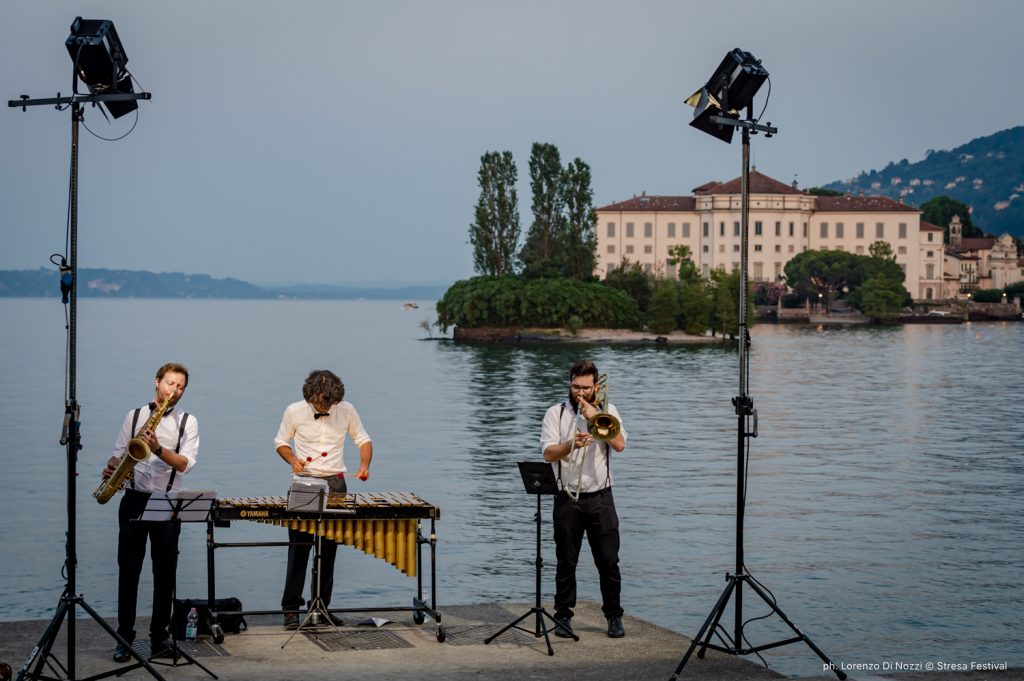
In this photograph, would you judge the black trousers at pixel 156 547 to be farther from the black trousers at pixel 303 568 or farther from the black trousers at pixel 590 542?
the black trousers at pixel 590 542

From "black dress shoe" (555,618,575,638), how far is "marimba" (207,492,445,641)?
2.53 feet

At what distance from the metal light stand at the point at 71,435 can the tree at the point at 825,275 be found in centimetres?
14336

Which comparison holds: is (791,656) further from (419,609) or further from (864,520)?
(864,520)

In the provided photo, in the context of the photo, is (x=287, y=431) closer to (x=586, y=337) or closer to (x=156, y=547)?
(x=156, y=547)

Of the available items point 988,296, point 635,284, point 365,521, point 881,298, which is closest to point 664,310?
point 635,284

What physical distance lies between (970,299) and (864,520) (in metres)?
163

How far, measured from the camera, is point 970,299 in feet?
570

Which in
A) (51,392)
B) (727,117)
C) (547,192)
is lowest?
(51,392)

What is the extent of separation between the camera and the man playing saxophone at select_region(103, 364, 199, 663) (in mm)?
8281

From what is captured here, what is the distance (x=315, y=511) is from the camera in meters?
8.96

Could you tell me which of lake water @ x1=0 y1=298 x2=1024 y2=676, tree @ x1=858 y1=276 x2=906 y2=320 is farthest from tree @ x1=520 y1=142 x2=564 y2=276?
tree @ x1=858 y1=276 x2=906 y2=320

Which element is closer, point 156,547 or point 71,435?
point 71,435

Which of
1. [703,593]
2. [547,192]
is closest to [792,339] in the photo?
[547,192]

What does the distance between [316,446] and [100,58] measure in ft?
9.39
